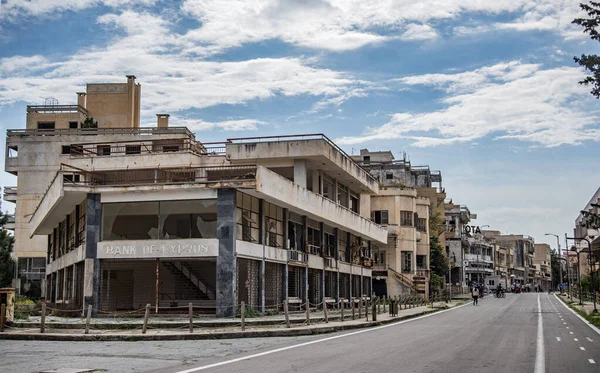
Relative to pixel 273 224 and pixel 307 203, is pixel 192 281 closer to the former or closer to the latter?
pixel 273 224

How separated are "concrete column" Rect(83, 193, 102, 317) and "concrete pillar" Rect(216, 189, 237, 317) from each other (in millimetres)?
6070

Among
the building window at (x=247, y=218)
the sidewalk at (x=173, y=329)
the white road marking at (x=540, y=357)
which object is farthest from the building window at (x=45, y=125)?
the white road marking at (x=540, y=357)

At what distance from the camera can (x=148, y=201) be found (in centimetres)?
3381

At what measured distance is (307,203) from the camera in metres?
40.8

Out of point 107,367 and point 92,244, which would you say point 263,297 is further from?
point 107,367

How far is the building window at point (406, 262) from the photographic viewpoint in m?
68.8

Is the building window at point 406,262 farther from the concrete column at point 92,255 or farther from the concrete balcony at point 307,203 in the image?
the concrete column at point 92,255

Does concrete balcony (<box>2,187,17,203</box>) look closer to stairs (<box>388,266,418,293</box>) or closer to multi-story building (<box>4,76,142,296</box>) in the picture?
multi-story building (<box>4,76,142,296</box>)

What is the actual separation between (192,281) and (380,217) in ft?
109

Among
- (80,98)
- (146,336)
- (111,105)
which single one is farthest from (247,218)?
(80,98)

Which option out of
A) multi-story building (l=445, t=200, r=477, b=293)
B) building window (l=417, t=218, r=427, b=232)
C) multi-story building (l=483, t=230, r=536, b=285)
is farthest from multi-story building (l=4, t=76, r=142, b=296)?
multi-story building (l=483, t=230, r=536, b=285)

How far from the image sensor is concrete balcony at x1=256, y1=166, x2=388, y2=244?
34219 millimetres

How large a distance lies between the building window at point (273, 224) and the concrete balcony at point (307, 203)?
22.7 inches

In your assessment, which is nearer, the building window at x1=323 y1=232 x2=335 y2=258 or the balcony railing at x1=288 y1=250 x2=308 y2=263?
the balcony railing at x1=288 y1=250 x2=308 y2=263
